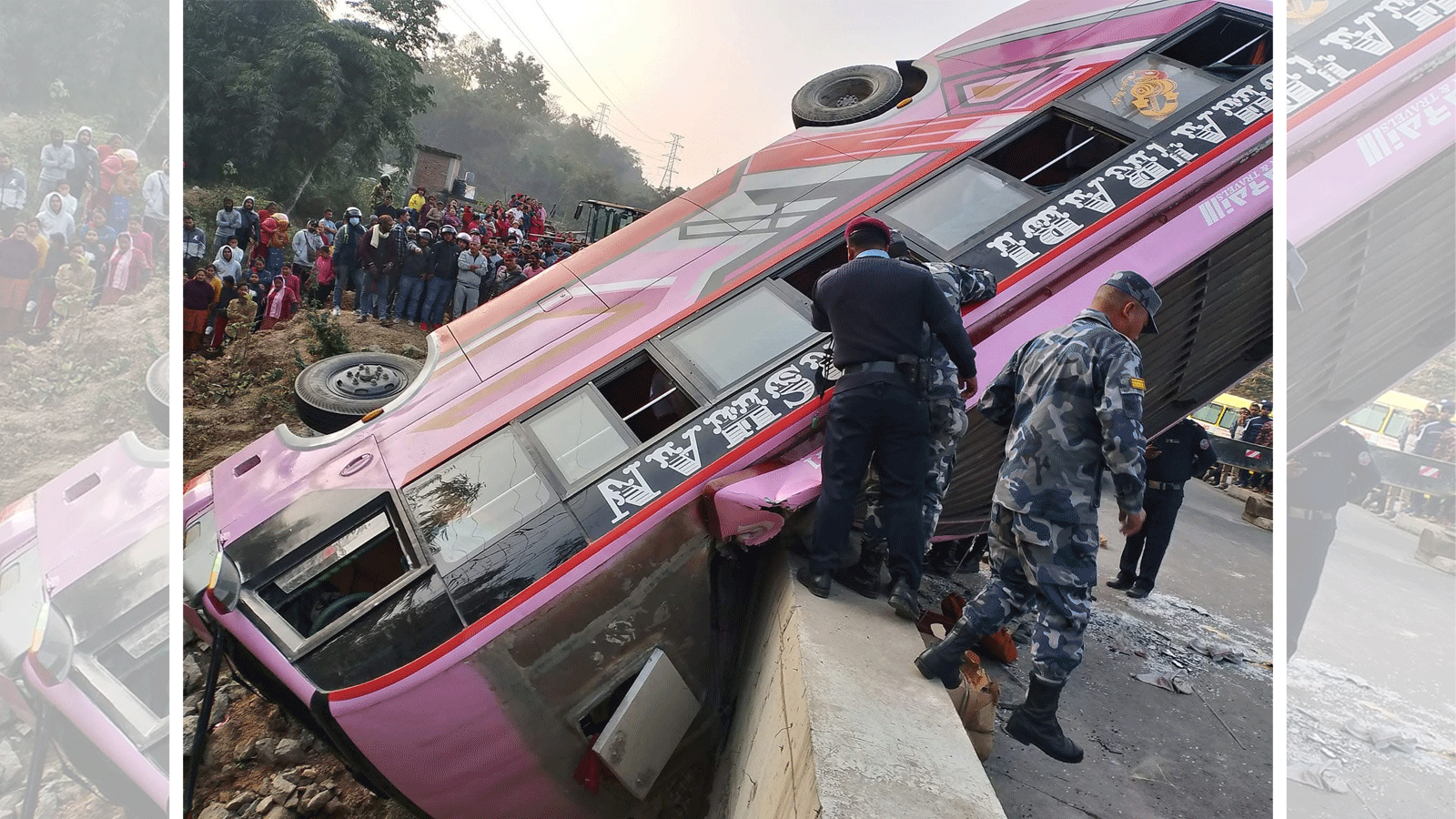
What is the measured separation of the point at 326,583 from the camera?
11.2ft

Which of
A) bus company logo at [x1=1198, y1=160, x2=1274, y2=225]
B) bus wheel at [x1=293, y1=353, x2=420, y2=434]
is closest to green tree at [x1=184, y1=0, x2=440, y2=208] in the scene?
bus wheel at [x1=293, y1=353, x2=420, y2=434]

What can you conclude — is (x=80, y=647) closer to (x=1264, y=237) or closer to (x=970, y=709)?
(x=970, y=709)

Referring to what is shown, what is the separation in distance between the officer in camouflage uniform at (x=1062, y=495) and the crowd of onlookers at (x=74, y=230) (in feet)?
7.78

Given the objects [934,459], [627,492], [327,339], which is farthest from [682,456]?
[327,339]

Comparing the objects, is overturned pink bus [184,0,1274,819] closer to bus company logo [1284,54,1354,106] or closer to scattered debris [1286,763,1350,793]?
bus company logo [1284,54,1354,106]

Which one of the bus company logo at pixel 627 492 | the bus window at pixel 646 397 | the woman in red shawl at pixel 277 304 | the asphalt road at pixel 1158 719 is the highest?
the bus window at pixel 646 397

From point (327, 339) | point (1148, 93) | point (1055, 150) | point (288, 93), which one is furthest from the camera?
point (288, 93)

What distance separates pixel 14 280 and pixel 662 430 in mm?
2388

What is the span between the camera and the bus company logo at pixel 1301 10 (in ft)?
7.54

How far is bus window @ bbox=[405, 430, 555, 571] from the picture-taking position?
10.6 feet

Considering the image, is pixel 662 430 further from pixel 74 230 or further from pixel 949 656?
pixel 74 230

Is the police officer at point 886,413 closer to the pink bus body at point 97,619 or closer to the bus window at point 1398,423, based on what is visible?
the bus window at point 1398,423

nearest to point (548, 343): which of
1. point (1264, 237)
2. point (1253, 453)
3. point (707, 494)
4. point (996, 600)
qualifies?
point (707, 494)

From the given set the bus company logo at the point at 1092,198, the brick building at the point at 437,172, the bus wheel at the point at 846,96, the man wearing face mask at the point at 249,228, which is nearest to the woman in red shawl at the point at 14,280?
the bus company logo at the point at 1092,198
